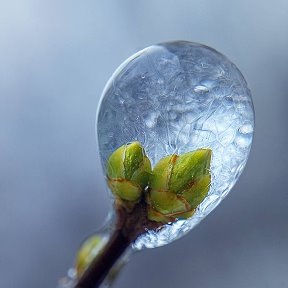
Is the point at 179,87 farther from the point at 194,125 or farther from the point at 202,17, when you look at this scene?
the point at 202,17

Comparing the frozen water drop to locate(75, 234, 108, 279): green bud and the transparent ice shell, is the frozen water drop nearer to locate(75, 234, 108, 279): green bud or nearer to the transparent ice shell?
the transparent ice shell

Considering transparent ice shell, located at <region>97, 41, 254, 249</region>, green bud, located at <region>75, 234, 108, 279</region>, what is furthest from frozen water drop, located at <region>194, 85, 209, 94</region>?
green bud, located at <region>75, 234, 108, 279</region>

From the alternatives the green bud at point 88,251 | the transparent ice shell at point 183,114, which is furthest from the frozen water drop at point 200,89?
the green bud at point 88,251

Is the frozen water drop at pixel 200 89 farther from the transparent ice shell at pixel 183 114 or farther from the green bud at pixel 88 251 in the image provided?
the green bud at pixel 88 251

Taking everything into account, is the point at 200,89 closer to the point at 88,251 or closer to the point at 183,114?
the point at 183,114

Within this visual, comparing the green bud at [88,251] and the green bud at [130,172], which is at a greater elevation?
the green bud at [130,172]
